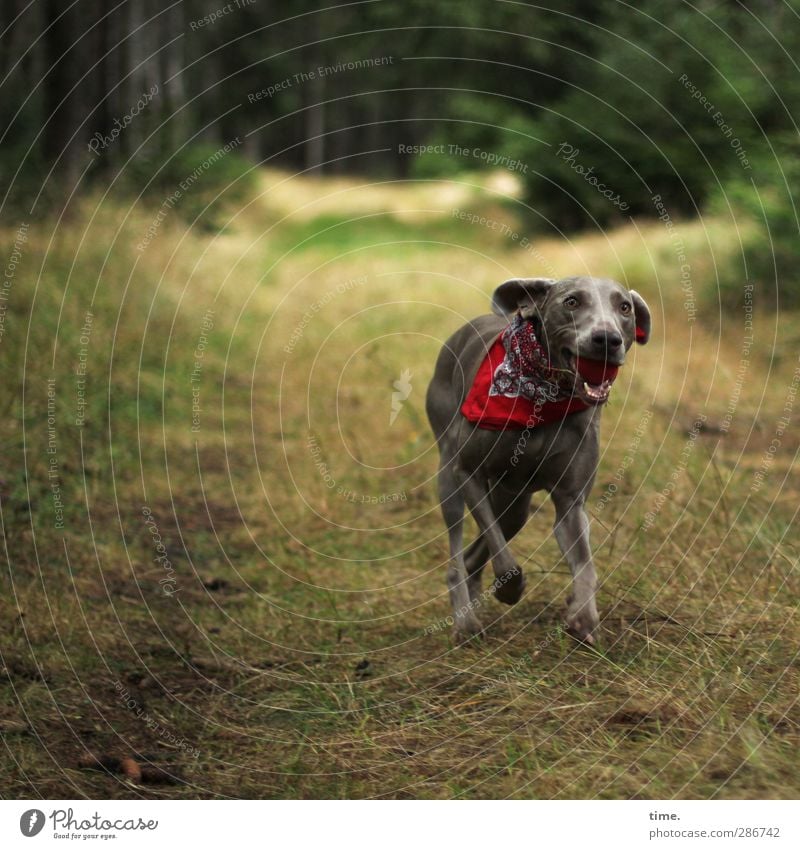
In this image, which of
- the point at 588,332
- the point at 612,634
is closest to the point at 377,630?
the point at 612,634

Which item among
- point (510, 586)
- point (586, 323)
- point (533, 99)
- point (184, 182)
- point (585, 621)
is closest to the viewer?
point (586, 323)

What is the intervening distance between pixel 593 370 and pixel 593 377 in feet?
0.10

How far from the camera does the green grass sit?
4.61 metres

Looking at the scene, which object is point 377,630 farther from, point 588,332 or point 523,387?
point 588,332

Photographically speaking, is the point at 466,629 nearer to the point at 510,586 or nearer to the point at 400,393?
the point at 510,586

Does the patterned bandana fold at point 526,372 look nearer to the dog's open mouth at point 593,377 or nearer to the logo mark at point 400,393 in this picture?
the dog's open mouth at point 593,377

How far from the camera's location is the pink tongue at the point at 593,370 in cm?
485

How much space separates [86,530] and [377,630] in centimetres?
247

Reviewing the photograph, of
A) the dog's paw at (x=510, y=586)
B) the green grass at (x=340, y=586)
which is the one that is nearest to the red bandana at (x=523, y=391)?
the dog's paw at (x=510, y=586)

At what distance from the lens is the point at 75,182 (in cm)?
1712

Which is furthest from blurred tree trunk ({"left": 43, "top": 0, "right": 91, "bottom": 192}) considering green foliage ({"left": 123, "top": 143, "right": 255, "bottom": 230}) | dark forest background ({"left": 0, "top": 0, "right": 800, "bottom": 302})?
green foliage ({"left": 123, "top": 143, "right": 255, "bottom": 230})

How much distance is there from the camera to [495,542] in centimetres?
540

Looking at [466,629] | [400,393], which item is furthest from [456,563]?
[400,393]
